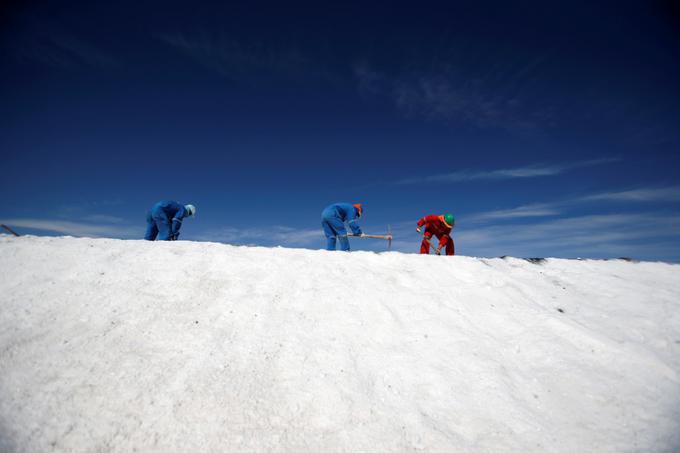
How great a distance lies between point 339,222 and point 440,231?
318cm

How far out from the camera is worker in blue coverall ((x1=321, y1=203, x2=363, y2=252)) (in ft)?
31.7

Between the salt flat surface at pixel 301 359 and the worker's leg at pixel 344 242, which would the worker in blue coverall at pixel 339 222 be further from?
the salt flat surface at pixel 301 359

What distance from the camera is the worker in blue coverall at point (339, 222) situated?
31.7ft

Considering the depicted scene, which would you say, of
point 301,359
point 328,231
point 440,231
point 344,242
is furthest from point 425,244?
point 301,359

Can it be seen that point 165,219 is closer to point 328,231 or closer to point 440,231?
point 328,231

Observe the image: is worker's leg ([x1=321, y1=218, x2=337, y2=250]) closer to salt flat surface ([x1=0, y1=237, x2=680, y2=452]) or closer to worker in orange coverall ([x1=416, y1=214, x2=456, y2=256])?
worker in orange coverall ([x1=416, y1=214, x2=456, y2=256])

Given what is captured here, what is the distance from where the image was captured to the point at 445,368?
3.07 meters

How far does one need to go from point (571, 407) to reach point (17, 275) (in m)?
5.69

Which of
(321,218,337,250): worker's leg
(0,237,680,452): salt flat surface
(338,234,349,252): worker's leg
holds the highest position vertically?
(321,218,337,250): worker's leg

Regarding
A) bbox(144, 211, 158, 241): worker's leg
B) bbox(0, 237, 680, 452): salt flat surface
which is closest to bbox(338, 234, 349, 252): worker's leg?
bbox(0, 237, 680, 452): salt flat surface

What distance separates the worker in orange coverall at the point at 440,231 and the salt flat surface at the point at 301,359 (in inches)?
199

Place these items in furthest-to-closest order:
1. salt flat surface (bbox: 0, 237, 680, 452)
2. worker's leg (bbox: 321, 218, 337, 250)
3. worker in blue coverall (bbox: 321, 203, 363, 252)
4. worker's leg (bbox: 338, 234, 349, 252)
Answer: worker's leg (bbox: 321, 218, 337, 250), worker in blue coverall (bbox: 321, 203, 363, 252), worker's leg (bbox: 338, 234, 349, 252), salt flat surface (bbox: 0, 237, 680, 452)

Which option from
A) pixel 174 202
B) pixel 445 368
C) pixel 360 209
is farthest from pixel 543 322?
pixel 174 202

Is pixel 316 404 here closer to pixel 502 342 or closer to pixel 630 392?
pixel 502 342
